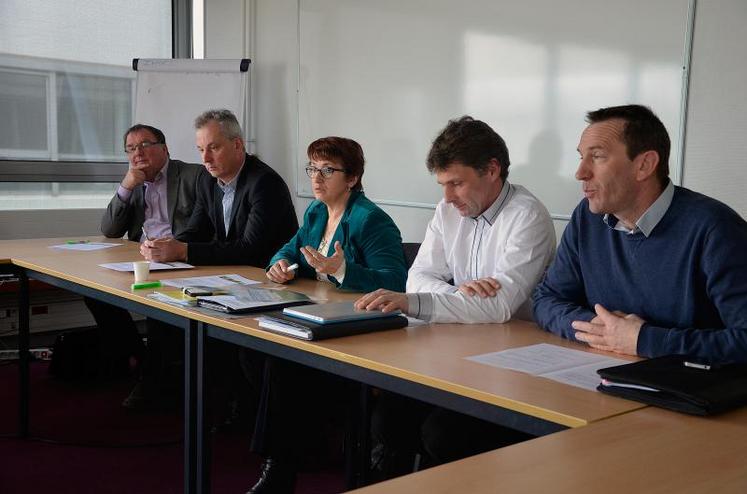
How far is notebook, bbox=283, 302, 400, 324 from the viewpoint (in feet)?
6.53

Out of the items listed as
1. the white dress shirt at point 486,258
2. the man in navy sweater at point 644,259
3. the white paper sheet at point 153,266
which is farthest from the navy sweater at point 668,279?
the white paper sheet at point 153,266

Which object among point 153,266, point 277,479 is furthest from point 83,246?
point 277,479

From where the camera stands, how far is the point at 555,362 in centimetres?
176

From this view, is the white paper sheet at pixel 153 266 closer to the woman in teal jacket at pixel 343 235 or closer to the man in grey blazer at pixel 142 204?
the woman in teal jacket at pixel 343 235

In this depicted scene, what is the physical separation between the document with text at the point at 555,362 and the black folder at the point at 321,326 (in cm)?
33

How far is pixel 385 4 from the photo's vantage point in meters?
4.44

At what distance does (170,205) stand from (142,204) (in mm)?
193

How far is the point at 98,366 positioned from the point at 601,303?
9.98ft

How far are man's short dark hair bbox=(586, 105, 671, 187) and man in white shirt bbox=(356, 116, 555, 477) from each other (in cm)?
45

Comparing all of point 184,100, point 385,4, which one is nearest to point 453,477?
point 385,4

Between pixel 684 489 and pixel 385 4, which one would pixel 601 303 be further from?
pixel 385 4

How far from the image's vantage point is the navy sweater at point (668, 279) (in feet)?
5.81

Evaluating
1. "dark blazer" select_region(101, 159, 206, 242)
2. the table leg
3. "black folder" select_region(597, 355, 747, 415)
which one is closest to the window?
"dark blazer" select_region(101, 159, 206, 242)

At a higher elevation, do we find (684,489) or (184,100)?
(184,100)
